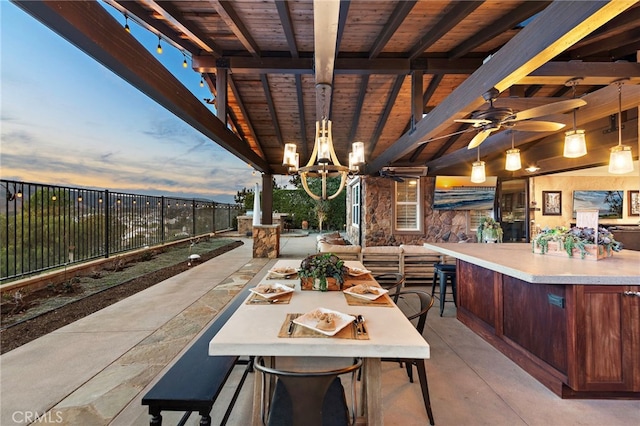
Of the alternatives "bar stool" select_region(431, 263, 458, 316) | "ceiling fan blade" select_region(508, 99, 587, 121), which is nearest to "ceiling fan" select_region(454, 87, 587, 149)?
"ceiling fan blade" select_region(508, 99, 587, 121)

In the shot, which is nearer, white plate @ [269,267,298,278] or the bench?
the bench

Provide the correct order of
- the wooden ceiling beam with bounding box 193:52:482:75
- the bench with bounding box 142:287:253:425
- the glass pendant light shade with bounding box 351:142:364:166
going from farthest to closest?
the wooden ceiling beam with bounding box 193:52:482:75
the glass pendant light shade with bounding box 351:142:364:166
the bench with bounding box 142:287:253:425

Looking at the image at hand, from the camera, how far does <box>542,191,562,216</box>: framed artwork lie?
28.2ft

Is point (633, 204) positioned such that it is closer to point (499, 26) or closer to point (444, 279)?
point (444, 279)

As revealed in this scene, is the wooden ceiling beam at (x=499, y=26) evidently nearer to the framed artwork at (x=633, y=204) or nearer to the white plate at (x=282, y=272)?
the white plate at (x=282, y=272)

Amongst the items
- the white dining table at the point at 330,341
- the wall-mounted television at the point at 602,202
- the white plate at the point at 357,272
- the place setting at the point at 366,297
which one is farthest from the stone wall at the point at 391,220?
the white dining table at the point at 330,341

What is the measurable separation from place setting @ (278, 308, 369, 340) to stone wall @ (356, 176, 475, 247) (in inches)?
256

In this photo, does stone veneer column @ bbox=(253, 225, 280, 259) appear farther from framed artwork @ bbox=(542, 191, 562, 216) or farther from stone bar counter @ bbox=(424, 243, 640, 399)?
framed artwork @ bbox=(542, 191, 562, 216)

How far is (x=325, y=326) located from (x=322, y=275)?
0.84 meters

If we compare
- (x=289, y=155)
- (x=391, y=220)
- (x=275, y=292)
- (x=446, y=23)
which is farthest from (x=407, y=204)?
(x=275, y=292)

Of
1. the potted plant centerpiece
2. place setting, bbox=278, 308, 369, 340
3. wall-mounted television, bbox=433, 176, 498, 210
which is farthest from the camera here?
wall-mounted television, bbox=433, 176, 498, 210

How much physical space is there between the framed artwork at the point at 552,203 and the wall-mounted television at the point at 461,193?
2.45 meters

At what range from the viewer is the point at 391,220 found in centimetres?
796

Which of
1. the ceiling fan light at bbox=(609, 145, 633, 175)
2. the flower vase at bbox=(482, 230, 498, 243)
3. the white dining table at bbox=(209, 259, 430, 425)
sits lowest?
the white dining table at bbox=(209, 259, 430, 425)
